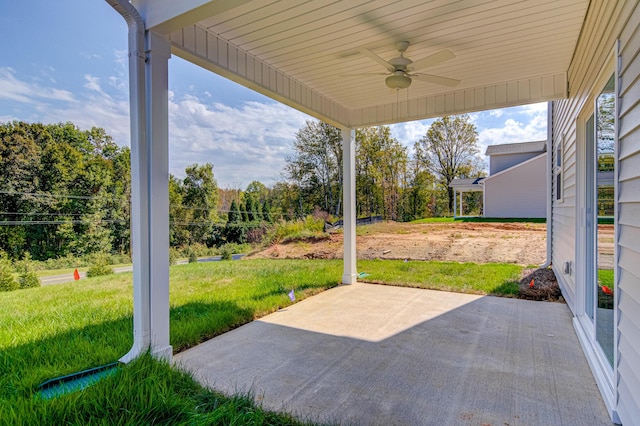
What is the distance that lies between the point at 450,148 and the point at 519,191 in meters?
5.58

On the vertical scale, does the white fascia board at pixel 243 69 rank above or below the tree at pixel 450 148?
below

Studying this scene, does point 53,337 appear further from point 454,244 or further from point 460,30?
point 454,244

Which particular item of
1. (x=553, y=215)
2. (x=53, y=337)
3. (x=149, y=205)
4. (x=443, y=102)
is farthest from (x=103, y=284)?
(x=553, y=215)

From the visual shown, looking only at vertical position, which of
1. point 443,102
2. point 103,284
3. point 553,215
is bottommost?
point 103,284

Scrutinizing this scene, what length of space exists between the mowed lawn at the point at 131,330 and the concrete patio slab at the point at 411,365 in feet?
0.89

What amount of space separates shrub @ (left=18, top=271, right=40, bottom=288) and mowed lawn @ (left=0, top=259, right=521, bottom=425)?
529mm

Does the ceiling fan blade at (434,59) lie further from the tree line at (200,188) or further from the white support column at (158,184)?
the tree line at (200,188)

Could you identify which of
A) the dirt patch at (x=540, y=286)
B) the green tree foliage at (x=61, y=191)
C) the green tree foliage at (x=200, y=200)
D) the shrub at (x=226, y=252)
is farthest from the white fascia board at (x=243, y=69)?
the shrub at (x=226, y=252)

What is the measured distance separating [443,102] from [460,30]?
67.1 inches

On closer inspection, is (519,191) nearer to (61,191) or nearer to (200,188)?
(200,188)

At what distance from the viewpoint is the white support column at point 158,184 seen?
7.78 ft

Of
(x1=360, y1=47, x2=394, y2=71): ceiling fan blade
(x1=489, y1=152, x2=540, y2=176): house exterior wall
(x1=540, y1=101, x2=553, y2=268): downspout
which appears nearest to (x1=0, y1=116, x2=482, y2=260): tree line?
(x1=489, y1=152, x2=540, y2=176): house exterior wall

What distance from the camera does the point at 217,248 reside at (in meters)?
9.66

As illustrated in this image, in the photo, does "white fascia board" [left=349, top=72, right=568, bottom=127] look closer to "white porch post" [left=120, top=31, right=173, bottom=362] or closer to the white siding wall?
the white siding wall
